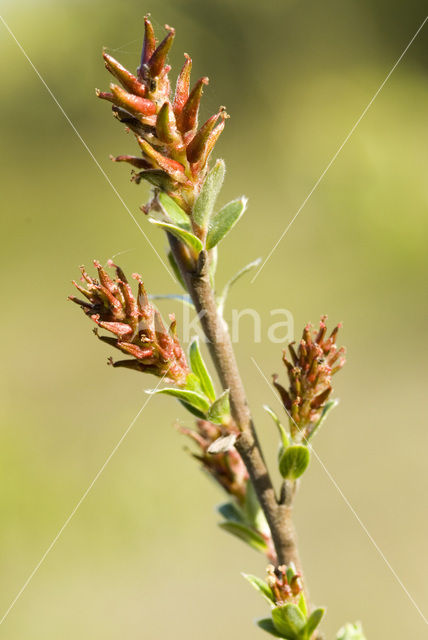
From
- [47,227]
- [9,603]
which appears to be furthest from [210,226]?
[47,227]

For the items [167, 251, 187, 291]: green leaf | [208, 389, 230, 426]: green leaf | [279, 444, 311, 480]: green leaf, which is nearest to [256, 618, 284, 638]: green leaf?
[279, 444, 311, 480]: green leaf

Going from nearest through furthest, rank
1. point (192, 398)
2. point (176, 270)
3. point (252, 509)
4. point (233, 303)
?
point (192, 398)
point (176, 270)
point (252, 509)
point (233, 303)

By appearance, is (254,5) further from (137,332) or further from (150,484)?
(137,332)

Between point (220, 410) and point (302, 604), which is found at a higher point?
point (220, 410)

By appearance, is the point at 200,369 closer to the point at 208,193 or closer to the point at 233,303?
the point at 208,193

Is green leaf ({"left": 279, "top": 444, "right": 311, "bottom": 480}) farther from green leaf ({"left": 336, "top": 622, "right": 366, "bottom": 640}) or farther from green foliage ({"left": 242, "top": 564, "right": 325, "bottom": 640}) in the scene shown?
green leaf ({"left": 336, "top": 622, "right": 366, "bottom": 640})

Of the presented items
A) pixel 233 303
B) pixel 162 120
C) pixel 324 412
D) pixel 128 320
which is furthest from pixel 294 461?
pixel 233 303

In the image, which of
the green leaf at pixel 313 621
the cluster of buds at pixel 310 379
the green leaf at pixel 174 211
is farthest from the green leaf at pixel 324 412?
the green leaf at pixel 174 211
